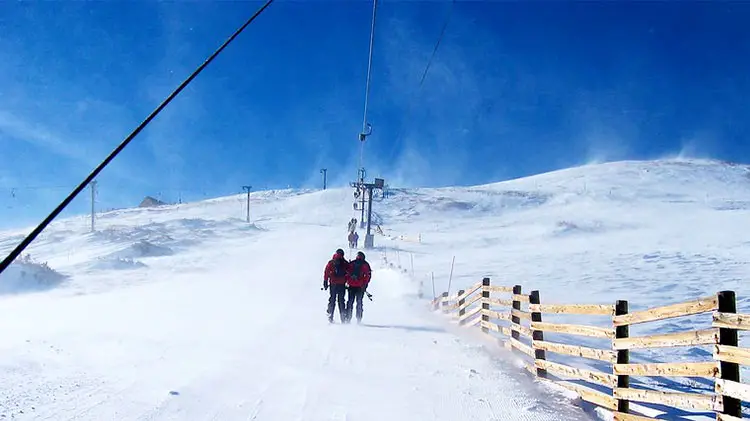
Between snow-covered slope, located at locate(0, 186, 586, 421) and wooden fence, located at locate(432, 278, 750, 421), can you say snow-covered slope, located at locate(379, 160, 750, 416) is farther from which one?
snow-covered slope, located at locate(0, 186, 586, 421)

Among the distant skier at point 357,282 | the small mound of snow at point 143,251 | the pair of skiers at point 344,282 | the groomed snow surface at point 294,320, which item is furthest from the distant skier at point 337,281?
the small mound of snow at point 143,251

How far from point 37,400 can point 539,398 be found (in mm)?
5523

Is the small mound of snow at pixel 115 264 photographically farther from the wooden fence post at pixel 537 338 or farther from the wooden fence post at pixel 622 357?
the wooden fence post at pixel 622 357

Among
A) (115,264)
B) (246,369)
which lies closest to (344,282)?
(246,369)

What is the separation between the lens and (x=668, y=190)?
10519cm

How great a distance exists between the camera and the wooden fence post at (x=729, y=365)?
4316 mm

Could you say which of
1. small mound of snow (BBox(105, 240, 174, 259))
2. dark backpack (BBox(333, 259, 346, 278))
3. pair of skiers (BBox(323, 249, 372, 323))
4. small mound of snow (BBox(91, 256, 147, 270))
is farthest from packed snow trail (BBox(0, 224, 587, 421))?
small mound of snow (BBox(105, 240, 174, 259))

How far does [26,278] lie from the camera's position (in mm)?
23672

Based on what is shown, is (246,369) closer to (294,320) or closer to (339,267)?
(294,320)

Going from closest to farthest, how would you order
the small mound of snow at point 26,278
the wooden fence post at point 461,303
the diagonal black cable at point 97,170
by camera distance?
1. the diagonal black cable at point 97,170
2. the wooden fence post at point 461,303
3. the small mound of snow at point 26,278

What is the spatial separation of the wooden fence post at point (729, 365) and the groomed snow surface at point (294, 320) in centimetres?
139

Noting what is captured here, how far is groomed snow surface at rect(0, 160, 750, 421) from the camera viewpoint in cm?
584

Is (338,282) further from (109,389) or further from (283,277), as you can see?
(283,277)

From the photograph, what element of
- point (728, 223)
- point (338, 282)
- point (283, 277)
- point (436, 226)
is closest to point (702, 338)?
point (338, 282)
